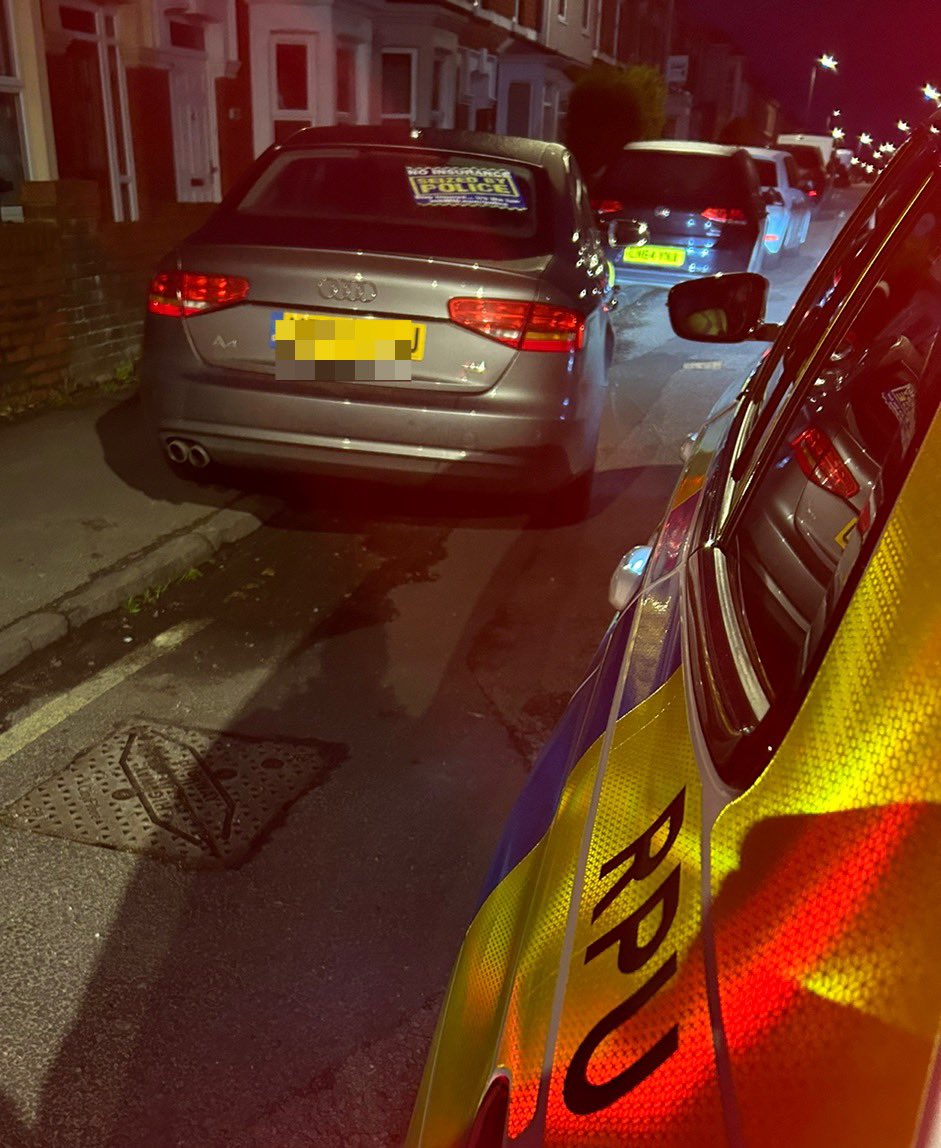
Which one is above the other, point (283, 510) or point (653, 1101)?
point (653, 1101)

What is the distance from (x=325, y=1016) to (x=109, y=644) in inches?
85.7

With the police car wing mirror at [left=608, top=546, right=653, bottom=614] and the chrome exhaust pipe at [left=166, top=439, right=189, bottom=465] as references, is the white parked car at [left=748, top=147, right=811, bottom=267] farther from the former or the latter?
the police car wing mirror at [left=608, top=546, right=653, bottom=614]

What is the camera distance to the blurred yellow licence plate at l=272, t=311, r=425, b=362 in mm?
4312

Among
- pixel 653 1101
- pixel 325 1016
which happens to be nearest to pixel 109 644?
pixel 325 1016

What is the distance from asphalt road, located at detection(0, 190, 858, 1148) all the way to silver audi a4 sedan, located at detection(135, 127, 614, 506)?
0.61 meters

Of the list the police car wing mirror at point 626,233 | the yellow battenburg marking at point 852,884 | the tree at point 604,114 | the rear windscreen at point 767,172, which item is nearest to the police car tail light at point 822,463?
the yellow battenburg marking at point 852,884

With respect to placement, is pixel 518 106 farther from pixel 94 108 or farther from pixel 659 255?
pixel 659 255

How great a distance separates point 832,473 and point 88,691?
9.45ft

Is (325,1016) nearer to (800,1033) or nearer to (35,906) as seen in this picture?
(35,906)

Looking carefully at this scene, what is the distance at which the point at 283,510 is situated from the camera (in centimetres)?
556

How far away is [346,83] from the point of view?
1853 cm

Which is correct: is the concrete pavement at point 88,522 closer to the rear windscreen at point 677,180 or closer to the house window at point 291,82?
the rear windscreen at point 677,180

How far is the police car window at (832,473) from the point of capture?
1063 millimetres

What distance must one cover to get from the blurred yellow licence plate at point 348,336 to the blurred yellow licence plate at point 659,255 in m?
8.48
